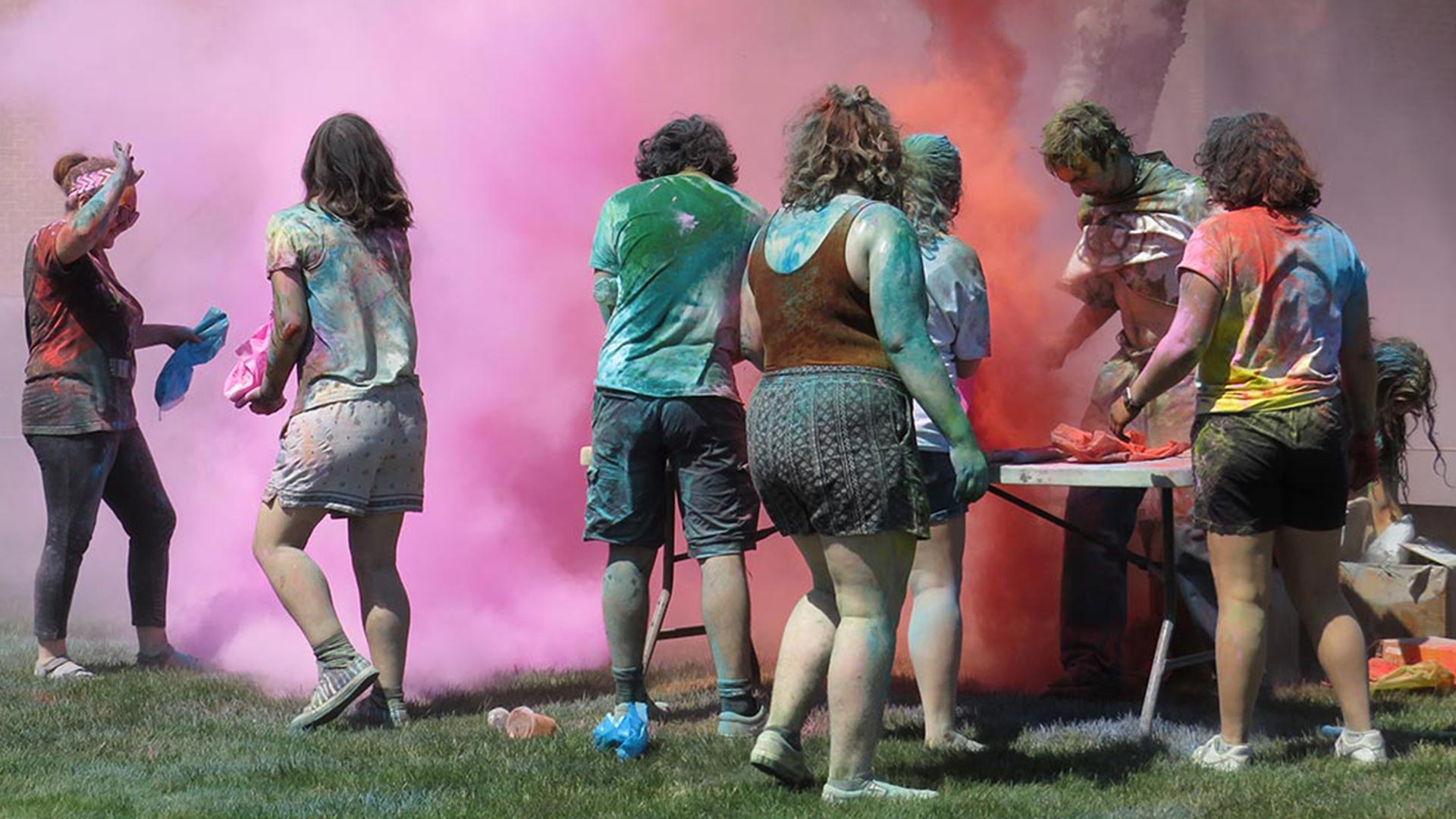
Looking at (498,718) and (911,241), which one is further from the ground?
(911,241)

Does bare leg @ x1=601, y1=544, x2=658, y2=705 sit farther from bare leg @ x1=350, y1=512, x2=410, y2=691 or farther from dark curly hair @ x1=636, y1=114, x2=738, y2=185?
dark curly hair @ x1=636, y1=114, x2=738, y2=185

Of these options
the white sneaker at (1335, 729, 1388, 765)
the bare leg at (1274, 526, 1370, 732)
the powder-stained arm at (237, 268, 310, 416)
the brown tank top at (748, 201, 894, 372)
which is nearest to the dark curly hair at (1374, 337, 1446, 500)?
Answer: the bare leg at (1274, 526, 1370, 732)

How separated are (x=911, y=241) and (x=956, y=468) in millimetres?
529

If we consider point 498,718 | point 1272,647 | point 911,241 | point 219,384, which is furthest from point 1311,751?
point 219,384

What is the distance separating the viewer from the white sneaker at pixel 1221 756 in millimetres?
4570

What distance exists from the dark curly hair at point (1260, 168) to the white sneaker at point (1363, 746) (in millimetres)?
1399

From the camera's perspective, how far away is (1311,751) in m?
4.79

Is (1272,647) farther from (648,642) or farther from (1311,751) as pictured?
(648,642)

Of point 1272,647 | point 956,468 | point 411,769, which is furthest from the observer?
point 1272,647

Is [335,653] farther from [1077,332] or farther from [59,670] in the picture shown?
[1077,332]

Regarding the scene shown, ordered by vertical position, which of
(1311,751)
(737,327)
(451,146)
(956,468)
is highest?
(451,146)

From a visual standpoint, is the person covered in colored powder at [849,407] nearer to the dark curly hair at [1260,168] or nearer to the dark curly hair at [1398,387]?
the dark curly hair at [1260,168]

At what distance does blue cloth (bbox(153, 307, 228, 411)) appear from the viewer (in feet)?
21.2

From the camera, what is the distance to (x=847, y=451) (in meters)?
3.96
